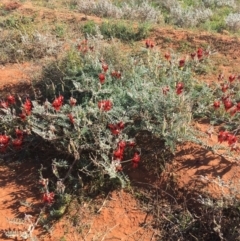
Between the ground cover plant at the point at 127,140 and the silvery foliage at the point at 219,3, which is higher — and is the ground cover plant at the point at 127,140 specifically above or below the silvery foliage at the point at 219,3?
above

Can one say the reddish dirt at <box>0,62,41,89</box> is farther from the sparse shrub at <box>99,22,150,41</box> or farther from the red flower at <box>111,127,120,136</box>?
the red flower at <box>111,127,120,136</box>

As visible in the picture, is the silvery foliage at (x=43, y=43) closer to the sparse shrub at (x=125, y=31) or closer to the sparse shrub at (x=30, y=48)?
the sparse shrub at (x=30, y=48)

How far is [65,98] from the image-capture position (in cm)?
528

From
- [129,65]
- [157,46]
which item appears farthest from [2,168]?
[157,46]

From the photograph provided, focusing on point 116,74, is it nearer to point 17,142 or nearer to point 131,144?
point 131,144

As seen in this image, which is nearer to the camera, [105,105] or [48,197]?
[48,197]

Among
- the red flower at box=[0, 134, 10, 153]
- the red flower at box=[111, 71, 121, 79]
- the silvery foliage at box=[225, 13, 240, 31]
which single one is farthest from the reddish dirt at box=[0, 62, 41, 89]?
the silvery foliage at box=[225, 13, 240, 31]

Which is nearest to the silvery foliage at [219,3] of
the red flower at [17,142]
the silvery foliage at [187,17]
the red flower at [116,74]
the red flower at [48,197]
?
the silvery foliage at [187,17]

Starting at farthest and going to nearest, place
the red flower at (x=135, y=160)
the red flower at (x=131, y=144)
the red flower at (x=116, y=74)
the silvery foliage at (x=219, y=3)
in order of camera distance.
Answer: the silvery foliage at (x=219, y=3) → the red flower at (x=116, y=74) → the red flower at (x=131, y=144) → the red flower at (x=135, y=160)

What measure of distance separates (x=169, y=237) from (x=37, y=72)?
3528mm

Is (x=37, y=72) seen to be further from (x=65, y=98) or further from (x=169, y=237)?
(x=169, y=237)

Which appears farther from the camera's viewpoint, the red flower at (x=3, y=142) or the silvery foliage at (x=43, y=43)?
the silvery foliage at (x=43, y=43)

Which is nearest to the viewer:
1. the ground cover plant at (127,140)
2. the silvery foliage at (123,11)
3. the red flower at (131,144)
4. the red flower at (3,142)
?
the ground cover plant at (127,140)

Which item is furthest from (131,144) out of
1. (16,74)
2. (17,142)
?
(16,74)
